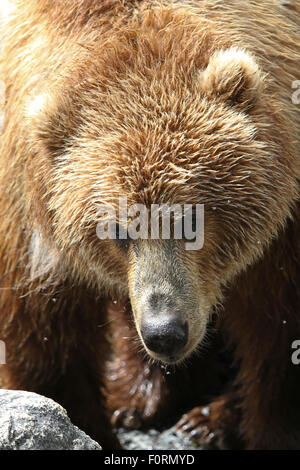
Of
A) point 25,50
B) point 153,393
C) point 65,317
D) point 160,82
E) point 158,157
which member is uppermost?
point 25,50

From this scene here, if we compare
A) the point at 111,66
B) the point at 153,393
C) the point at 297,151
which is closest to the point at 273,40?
the point at 297,151

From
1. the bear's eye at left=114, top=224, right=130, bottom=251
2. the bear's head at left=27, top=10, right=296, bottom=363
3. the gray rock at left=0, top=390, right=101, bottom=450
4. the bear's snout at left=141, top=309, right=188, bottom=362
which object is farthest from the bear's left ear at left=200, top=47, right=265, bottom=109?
the gray rock at left=0, top=390, right=101, bottom=450

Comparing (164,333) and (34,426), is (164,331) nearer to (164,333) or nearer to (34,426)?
(164,333)

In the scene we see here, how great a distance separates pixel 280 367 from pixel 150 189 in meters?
2.44

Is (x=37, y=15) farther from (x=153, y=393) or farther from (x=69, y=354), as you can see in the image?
(x=153, y=393)

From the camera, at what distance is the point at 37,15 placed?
21.1ft

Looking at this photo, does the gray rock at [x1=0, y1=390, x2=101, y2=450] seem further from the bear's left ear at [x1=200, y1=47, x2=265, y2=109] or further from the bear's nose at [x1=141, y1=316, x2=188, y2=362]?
the bear's left ear at [x1=200, y1=47, x2=265, y2=109]

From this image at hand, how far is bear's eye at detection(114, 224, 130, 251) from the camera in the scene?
19.2 ft

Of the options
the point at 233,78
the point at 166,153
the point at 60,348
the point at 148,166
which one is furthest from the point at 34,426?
the point at 233,78

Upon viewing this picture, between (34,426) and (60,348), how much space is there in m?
2.08

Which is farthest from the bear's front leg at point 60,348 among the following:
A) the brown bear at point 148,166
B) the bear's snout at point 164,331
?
the bear's snout at point 164,331

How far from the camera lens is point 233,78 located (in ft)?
18.7

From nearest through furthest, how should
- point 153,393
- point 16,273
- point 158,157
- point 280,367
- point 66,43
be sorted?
point 158,157 < point 66,43 < point 16,273 < point 280,367 < point 153,393

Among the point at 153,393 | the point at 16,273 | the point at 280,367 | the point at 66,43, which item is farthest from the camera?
the point at 153,393
